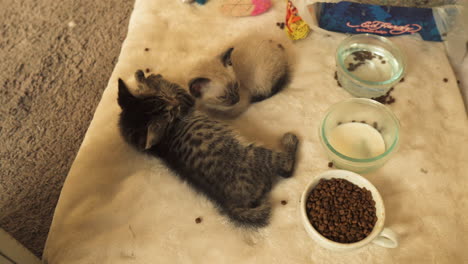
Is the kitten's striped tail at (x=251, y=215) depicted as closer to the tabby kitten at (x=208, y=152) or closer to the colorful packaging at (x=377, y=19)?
the tabby kitten at (x=208, y=152)

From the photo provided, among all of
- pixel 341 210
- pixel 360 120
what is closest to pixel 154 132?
pixel 341 210

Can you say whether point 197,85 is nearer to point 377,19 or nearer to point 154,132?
point 154,132

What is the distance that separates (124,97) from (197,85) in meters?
0.28

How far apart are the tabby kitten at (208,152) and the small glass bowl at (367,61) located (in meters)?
0.32

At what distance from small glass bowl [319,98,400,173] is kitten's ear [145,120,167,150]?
522mm

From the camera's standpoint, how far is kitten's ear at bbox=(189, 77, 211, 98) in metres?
1.26

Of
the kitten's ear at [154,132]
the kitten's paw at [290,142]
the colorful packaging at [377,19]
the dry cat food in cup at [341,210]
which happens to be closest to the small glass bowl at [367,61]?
the colorful packaging at [377,19]

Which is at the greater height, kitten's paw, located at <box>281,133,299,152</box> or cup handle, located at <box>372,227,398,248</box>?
kitten's paw, located at <box>281,133,299,152</box>

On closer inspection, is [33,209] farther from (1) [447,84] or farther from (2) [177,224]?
(1) [447,84]

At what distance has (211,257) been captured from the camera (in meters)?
1.04

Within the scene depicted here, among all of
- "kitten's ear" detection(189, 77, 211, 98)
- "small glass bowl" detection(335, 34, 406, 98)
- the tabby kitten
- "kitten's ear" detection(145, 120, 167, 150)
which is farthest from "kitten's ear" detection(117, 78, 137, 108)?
"small glass bowl" detection(335, 34, 406, 98)

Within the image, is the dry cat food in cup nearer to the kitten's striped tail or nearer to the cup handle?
the cup handle

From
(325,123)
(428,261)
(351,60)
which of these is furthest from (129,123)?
(428,261)

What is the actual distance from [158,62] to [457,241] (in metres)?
1.27
